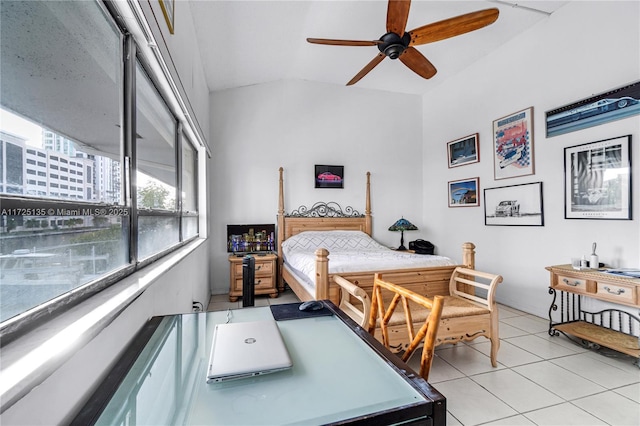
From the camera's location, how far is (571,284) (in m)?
2.64

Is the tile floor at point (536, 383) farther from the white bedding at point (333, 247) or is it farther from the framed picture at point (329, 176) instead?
the framed picture at point (329, 176)

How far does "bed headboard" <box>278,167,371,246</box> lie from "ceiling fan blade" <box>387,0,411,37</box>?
2517 mm

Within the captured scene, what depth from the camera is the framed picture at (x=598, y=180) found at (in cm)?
255

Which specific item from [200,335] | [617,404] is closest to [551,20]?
[617,404]

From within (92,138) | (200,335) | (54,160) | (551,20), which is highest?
(551,20)

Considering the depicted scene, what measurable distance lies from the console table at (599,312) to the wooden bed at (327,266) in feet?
2.88

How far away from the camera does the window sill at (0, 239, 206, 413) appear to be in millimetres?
450

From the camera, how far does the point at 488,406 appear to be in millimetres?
1820

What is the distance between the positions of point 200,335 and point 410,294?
2.79ft

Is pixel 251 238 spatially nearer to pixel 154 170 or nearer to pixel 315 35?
pixel 154 170

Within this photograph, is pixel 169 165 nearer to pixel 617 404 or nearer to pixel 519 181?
pixel 617 404

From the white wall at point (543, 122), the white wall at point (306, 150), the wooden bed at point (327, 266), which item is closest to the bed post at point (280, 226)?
the wooden bed at point (327, 266)

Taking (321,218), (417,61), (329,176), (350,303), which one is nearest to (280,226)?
(321,218)

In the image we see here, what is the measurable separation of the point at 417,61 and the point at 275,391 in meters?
3.03
